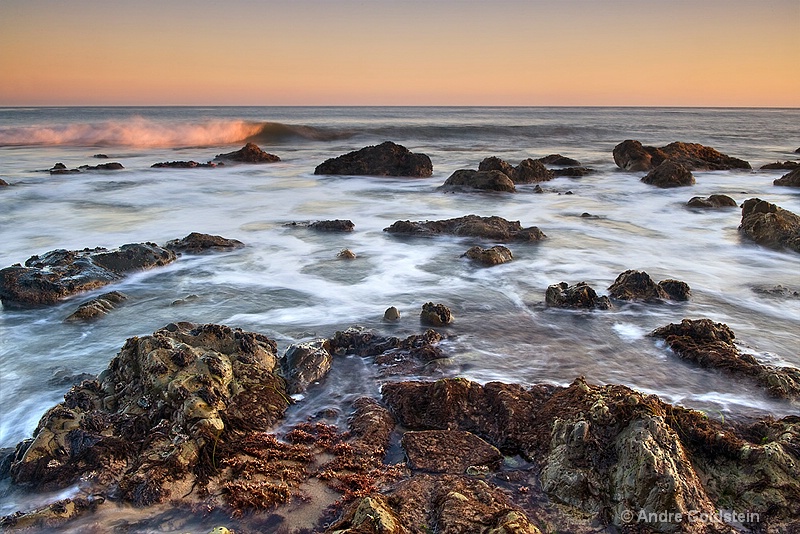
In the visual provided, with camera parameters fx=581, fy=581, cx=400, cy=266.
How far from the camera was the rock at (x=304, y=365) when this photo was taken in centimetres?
473

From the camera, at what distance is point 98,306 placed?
6484 millimetres

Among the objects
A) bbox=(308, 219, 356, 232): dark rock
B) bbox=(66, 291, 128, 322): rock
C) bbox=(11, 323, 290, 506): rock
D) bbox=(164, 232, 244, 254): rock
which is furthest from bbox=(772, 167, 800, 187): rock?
bbox=(66, 291, 128, 322): rock

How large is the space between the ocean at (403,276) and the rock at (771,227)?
272mm

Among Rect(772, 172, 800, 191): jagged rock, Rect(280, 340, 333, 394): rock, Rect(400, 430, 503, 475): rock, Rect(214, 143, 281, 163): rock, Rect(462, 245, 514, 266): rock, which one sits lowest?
Rect(400, 430, 503, 475): rock

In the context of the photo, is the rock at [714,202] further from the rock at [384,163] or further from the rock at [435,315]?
the rock at [435,315]

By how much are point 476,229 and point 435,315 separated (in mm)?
4494

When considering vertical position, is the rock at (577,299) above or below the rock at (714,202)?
below

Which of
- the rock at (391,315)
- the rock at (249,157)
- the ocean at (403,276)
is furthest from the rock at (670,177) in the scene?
the rock at (249,157)

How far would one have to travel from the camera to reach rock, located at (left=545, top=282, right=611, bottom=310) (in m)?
6.53

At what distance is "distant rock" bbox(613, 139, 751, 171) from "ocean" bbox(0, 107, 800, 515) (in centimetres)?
198

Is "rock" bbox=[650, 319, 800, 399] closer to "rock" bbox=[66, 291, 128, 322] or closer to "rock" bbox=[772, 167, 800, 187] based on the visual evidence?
"rock" bbox=[66, 291, 128, 322]

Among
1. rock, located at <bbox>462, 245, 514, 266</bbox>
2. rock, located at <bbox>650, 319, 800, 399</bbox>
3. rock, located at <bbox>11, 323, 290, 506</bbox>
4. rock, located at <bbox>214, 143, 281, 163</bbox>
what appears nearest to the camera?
rock, located at <bbox>11, 323, 290, 506</bbox>

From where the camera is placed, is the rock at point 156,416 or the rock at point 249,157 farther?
the rock at point 249,157

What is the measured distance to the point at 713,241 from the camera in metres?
10.4
